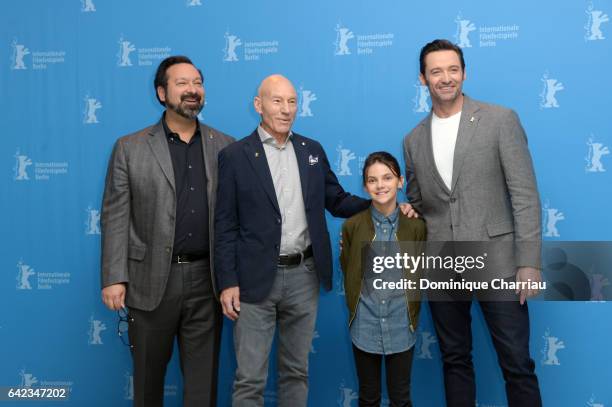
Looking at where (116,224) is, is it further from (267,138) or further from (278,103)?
(278,103)

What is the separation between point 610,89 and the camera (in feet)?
8.71

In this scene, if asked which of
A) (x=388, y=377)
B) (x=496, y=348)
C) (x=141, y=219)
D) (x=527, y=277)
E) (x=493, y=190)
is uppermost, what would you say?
(x=493, y=190)

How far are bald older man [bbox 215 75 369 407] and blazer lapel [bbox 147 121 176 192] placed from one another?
0.70 feet

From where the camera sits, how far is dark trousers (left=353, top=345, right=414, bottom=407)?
2170 mm

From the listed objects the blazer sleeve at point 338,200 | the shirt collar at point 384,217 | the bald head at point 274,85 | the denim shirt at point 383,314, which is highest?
the bald head at point 274,85

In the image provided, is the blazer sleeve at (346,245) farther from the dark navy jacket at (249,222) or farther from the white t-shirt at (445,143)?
the white t-shirt at (445,143)

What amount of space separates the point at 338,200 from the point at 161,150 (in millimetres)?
747

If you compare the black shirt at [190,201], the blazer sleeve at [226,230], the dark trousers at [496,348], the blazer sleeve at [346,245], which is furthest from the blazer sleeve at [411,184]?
the black shirt at [190,201]

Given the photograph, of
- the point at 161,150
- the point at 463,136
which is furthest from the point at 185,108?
the point at 463,136

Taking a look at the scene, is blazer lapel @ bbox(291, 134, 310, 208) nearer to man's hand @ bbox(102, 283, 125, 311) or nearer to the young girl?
the young girl

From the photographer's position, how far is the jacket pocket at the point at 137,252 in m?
2.21

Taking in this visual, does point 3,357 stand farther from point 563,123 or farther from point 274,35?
point 563,123

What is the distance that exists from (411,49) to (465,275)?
1.22 metres

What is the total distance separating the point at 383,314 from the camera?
214 cm
